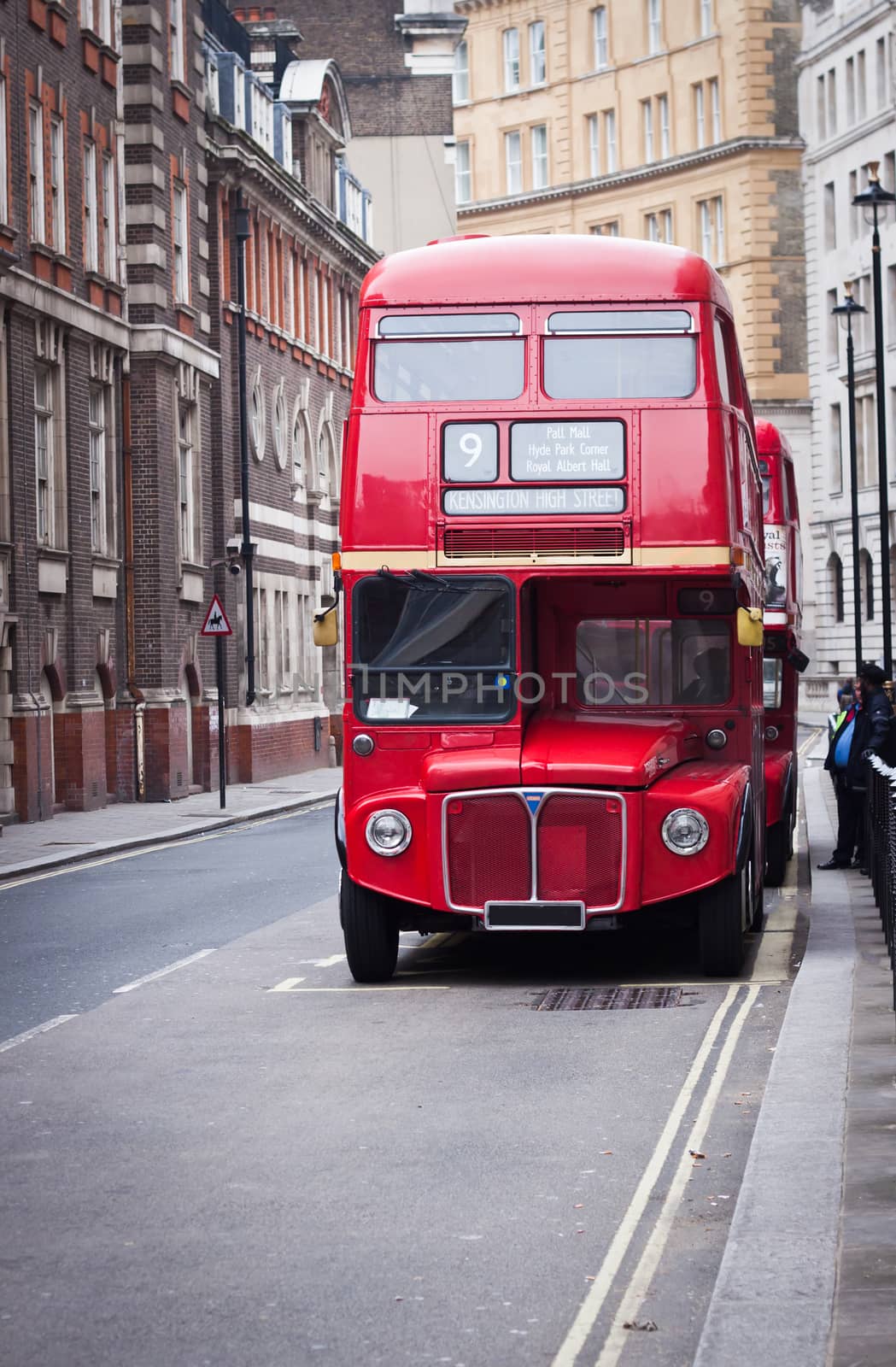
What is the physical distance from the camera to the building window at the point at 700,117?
293ft

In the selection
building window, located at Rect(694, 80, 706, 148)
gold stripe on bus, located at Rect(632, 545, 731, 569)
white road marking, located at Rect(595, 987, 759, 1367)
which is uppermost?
building window, located at Rect(694, 80, 706, 148)

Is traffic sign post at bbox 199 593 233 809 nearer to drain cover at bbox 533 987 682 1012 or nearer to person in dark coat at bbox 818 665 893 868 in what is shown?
person in dark coat at bbox 818 665 893 868

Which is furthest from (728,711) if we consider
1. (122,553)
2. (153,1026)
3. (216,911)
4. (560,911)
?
(122,553)

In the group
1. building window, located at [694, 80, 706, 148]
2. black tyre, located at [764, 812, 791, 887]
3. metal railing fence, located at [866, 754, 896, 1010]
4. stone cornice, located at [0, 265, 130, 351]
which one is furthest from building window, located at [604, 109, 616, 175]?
metal railing fence, located at [866, 754, 896, 1010]

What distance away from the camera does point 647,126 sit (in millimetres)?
91750

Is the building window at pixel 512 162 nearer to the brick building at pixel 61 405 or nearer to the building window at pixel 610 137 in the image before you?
the building window at pixel 610 137

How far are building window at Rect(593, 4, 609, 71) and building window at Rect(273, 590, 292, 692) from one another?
2006 inches

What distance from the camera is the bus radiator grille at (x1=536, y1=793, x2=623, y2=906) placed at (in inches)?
502

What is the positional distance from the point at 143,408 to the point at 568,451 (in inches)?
985

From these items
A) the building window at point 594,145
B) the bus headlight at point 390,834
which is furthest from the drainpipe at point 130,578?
the building window at point 594,145

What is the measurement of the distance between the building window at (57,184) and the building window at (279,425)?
539 inches

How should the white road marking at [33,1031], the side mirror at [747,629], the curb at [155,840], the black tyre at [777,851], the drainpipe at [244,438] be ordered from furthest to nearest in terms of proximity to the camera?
the drainpipe at [244,438] < the curb at [155,840] < the black tyre at [777,851] < the side mirror at [747,629] < the white road marking at [33,1031]

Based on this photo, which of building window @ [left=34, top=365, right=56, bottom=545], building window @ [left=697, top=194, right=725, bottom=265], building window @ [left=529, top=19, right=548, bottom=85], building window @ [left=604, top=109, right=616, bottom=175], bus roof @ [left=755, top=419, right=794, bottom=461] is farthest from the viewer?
building window @ [left=529, top=19, right=548, bottom=85]

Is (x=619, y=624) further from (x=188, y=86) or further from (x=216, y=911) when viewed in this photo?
(x=188, y=86)
